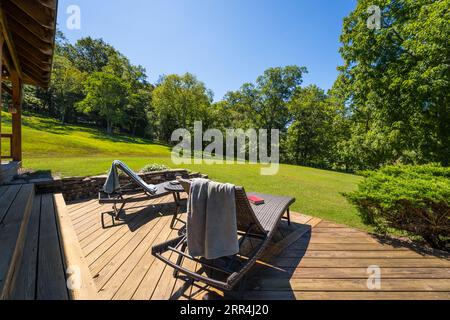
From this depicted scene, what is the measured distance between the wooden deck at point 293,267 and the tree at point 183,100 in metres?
26.5

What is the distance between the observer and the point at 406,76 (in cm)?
708

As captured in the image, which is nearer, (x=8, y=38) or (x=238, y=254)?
(x=238, y=254)

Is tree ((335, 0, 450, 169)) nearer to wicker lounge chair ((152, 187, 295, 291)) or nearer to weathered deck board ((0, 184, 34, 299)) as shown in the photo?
wicker lounge chair ((152, 187, 295, 291))

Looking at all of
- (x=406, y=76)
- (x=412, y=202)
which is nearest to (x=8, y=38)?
(x=412, y=202)

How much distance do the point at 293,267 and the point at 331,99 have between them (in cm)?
1456

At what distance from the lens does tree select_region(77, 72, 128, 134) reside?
28.7 meters

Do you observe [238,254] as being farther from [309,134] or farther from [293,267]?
[309,134]

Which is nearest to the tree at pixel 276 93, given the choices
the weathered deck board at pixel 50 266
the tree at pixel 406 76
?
the tree at pixel 406 76

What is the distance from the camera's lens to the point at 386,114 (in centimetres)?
779

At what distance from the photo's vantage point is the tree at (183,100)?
28656mm

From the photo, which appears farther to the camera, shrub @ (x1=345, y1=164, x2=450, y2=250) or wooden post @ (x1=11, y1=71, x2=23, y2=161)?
wooden post @ (x1=11, y1=71, x2=23, y2=161)

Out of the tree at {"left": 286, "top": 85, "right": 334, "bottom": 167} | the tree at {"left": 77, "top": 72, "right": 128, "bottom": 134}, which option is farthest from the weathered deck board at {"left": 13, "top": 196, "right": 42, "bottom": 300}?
the tree at {"left": 77, "top": 72, "right": 128, "bottom": 134}

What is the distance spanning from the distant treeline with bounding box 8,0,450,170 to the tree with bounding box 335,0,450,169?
0.03 metres
